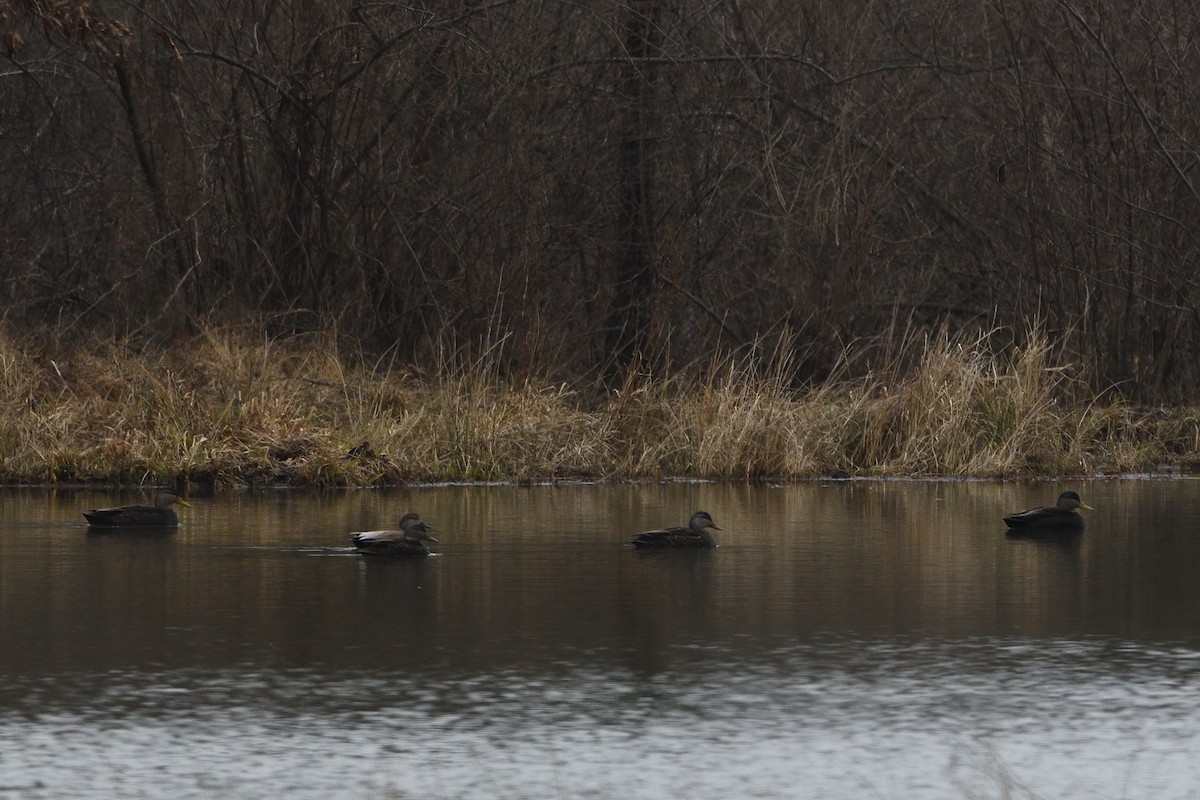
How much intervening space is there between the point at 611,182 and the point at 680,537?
16.0 metres

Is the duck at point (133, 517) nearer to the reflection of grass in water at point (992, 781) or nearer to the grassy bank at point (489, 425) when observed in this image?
the grassy bank at point (489, 425)

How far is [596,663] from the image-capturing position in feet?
32.0

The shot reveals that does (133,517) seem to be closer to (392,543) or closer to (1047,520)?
(392,543)

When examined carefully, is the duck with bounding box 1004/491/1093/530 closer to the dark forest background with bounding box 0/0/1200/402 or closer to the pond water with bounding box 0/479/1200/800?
the pond water with bounding box 0/479/1200/800

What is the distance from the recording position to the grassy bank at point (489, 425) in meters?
20.7

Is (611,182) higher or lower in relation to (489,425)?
higher

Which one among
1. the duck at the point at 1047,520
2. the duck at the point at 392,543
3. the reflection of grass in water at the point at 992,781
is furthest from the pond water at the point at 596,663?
the duck at the point at 1047,520

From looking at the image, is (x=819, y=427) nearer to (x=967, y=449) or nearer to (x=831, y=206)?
(x=967, y=449)

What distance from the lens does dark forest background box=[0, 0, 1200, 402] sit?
1088 inches

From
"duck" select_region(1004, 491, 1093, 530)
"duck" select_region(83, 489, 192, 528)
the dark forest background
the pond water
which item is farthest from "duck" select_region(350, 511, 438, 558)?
the dark forest background

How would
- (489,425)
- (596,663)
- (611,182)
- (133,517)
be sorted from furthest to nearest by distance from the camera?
(611,182), (489,425), (133,517), (596,663)

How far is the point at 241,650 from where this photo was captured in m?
10.1

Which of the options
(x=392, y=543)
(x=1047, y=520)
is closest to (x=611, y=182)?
(x=1047, y=520)

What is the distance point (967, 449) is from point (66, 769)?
16387 mm
